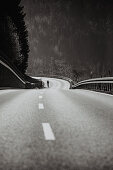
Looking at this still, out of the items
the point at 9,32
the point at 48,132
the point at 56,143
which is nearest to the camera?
the point at 56,143

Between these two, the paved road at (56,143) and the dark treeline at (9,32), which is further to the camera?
the dark treeline at (9,32)

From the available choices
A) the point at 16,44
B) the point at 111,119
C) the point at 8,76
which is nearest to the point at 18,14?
the point at 16,44

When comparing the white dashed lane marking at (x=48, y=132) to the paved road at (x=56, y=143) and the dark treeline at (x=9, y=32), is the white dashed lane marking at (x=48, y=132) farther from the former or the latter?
the dark treeline at (x=9, y=32)

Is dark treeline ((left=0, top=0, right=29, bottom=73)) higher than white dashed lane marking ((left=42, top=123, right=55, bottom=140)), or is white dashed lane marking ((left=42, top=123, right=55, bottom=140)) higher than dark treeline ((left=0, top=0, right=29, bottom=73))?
dark treeline ((left=0, top=0, right=29, bottom=73))

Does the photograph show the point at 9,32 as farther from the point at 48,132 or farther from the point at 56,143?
the point at 56,143

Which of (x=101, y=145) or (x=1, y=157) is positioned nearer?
(x=1, y=157)

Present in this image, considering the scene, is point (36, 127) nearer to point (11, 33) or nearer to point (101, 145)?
point (101, 145)

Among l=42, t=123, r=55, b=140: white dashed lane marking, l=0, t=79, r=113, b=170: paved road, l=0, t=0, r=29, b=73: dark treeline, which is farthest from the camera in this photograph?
l=0, t=0, r=29, b=73: dark treeline

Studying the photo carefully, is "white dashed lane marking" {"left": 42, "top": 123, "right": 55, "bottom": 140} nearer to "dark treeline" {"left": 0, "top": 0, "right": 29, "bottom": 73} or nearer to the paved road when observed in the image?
the paved road

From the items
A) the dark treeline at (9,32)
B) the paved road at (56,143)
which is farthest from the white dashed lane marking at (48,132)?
the dark treeline at (9,32)

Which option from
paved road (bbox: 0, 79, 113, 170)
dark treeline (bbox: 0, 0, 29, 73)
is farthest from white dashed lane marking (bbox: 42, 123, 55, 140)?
dark treeline (bbox: 0, 0, 29, 73)

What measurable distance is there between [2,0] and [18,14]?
1293cm

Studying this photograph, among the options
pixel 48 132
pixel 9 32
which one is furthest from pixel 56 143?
pixel 9 32

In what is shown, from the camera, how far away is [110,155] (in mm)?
4238
